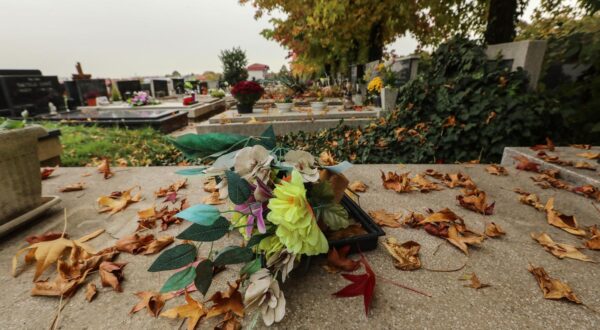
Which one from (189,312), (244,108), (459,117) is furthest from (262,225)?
(244,108)

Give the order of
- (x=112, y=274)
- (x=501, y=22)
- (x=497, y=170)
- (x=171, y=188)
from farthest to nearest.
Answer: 1. (x=501, y=22)
2. (x=497, y=170)
3. (x=171, y=188)
4. (x=112, y=274)

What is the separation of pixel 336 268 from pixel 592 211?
66.9 inches

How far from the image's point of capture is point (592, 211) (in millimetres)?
1648

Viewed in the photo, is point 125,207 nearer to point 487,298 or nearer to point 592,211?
point 487,298

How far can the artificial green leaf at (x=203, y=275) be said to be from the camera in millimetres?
899

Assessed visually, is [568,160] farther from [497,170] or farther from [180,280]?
[180,280]

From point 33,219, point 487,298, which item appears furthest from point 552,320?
point 33,219

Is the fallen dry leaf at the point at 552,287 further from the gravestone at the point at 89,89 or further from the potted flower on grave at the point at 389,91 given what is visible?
the gravestone at the point at 89,89

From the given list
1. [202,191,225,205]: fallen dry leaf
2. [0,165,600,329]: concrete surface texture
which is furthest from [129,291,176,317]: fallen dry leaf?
[202,191,225,205]: fallen dry leaf

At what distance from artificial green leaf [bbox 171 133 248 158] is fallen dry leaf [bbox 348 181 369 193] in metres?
1.02

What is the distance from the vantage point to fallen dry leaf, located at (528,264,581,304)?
98cm

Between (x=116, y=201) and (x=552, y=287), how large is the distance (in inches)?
95.8

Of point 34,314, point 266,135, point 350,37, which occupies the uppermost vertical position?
point 350,37

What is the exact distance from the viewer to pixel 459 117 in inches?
153
